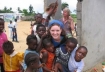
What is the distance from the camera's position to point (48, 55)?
3244 millimetres

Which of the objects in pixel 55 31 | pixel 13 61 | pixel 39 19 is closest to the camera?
pixel 55 31

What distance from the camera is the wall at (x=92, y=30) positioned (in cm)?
587

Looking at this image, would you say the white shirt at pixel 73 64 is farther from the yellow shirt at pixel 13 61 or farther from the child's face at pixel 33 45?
the yellow shirt at pixel 13 61

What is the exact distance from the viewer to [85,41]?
19.6 feet

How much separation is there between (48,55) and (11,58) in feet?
2.42

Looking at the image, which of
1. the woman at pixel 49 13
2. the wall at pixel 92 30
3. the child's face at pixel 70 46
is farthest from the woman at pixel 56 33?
the wall at pixel 92 30

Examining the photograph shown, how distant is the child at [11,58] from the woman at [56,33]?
716 millimetres

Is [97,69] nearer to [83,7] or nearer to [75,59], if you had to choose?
[83,7]

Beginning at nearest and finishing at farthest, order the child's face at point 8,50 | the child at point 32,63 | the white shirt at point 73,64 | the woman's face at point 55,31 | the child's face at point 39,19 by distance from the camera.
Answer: the child at point 32,63 < the woman's face at point 55,31 < the white shirt at point 73,64 < the child's face at point 8,50 < the child's face at point 39,19

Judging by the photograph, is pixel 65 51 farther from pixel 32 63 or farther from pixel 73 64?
pixel 32 63

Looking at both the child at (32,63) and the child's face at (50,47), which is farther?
the child's face at (50,47)

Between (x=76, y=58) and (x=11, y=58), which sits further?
(x=11, y=58)

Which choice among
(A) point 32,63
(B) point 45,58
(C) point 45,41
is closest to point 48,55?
(B) point 45,58

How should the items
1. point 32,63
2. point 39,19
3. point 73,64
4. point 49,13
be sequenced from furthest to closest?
1. point 49,13
2. point 39,19
3. point 73,64
4. point 32,63
